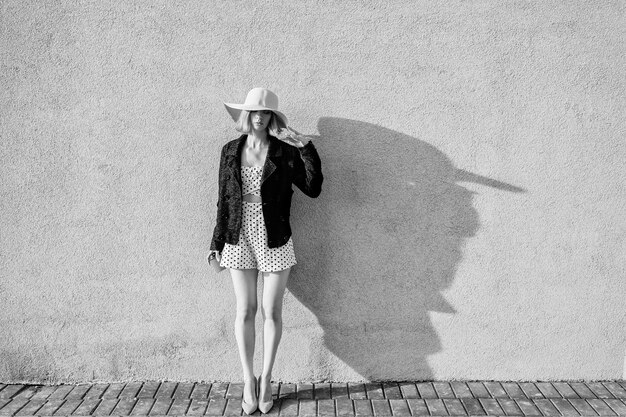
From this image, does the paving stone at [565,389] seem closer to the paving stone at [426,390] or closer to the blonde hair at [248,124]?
→ the paving stone at [426,390]

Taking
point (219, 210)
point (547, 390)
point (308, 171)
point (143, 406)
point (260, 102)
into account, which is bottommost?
point (143, 406)

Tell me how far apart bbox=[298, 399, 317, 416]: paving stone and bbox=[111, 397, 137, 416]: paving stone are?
115 cm

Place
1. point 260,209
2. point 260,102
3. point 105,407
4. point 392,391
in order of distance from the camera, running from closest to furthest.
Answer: point 260,102, point 260,209, point 105,407, point 392,391

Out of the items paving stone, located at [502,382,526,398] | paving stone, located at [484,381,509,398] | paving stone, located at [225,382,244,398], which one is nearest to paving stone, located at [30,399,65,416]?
paving stone, located at [225,382,244,398]

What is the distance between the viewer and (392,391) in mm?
4539

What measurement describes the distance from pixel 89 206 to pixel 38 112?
0.76m

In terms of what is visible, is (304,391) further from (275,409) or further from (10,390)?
(10,390)

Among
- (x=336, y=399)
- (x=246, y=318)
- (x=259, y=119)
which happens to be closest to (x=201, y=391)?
(x=246, y=318)

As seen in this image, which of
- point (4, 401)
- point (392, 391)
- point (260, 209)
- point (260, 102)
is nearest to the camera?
point (260, 102)

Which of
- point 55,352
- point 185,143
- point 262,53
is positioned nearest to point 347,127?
point 262,53

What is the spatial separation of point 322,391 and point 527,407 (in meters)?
1.42

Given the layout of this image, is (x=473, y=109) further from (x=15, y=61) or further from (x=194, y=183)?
(x=15, y=61)

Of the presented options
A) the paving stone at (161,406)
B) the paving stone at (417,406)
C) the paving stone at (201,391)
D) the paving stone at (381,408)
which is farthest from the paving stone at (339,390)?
the paving stone at (161,406)

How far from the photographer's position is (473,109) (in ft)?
14.7
